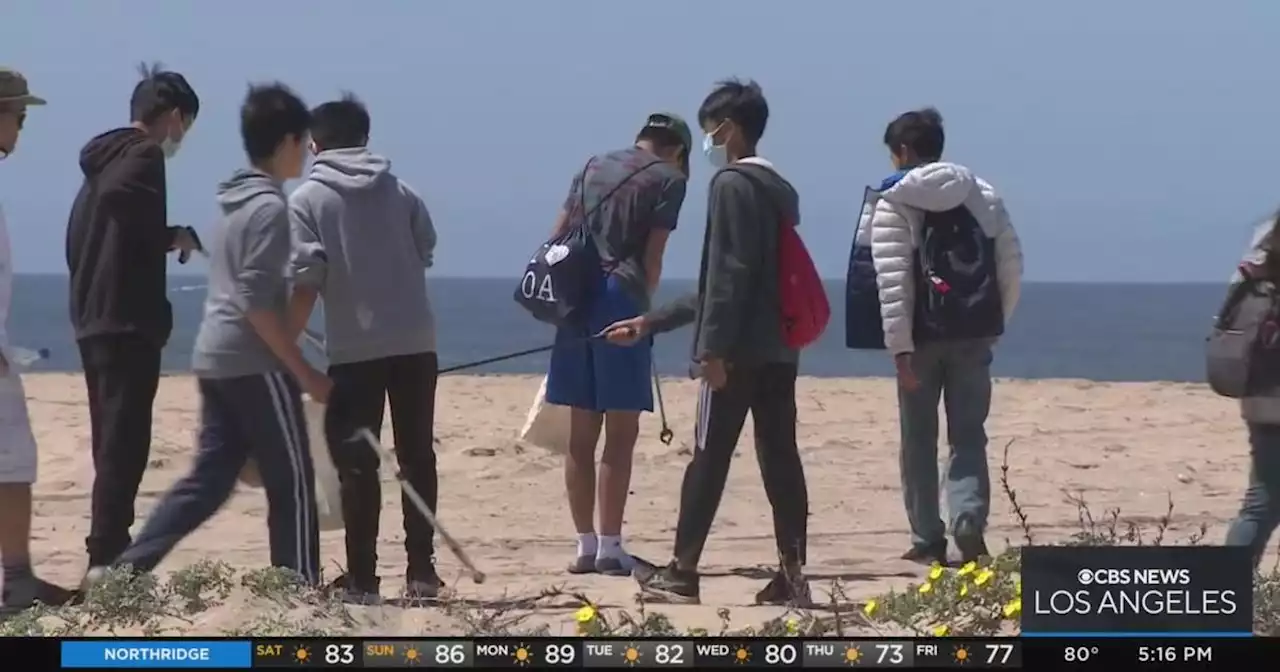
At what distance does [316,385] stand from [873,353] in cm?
3640

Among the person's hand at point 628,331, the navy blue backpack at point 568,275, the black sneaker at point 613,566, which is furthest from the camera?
the black sneaker at point 613,566

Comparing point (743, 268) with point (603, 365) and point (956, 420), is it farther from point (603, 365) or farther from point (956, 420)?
point (956, 420)

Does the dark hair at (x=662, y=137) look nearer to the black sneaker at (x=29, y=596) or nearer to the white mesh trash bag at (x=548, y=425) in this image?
the white mesh trash bag at (x=548, y=425)

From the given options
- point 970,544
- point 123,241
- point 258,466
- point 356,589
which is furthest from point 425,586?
point 970,544

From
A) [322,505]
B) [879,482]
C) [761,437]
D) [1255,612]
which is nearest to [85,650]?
[322,505]

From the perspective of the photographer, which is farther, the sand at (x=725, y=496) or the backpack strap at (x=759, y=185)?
the sand at (x=725, y=496)

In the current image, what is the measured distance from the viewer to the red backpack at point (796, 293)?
5184 millimetres

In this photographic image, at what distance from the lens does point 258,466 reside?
196 inches

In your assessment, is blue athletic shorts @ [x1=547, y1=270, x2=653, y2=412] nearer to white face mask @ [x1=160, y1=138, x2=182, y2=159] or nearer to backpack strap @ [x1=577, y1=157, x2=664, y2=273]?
backpack strap @ [x1=577, y1=157, x2=664, y2=273]

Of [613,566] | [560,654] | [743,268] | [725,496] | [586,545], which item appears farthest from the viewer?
[725,496]

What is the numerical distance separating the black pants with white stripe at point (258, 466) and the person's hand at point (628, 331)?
1128 millimetres

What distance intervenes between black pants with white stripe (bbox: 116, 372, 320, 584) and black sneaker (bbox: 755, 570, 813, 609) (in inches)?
51.2

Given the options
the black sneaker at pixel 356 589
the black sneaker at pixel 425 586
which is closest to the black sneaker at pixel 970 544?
the black sneaker at pixel 425 586

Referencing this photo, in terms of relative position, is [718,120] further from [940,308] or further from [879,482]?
[879,482]
